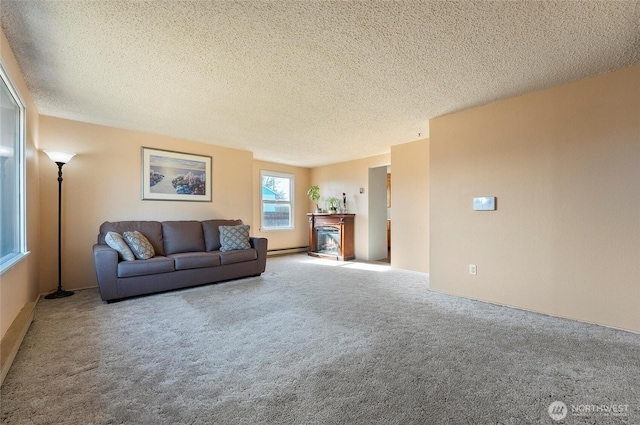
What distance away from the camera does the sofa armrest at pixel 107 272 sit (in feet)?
10.4

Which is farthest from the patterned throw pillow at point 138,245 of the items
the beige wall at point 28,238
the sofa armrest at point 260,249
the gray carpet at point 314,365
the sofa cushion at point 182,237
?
the sofa armrest at point 260,249

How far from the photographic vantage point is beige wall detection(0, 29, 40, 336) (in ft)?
6.81

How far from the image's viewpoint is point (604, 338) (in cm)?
229

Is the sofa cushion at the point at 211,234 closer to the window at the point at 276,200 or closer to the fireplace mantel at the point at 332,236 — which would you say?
the window at the point at 276,200

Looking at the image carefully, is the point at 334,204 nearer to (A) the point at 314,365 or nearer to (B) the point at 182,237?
(B) the point at 182,237

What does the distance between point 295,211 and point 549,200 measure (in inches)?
209

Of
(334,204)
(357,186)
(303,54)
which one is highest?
(303,54)

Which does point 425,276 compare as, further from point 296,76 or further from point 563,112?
point 296,76

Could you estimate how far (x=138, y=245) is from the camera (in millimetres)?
3590

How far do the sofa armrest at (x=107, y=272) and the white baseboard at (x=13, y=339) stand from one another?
0.60 meters

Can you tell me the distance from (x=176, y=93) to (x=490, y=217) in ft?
12.3

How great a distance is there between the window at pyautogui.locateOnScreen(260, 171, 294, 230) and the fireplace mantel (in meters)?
0.62

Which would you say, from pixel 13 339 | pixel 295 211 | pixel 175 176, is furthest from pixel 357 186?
pixel 13 339

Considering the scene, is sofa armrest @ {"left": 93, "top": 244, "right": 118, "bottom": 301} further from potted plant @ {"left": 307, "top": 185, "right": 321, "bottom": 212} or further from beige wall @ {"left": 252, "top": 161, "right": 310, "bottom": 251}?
potted plant @ {"left": 307, "top": 185, "right": 321, "bottom": 212}
